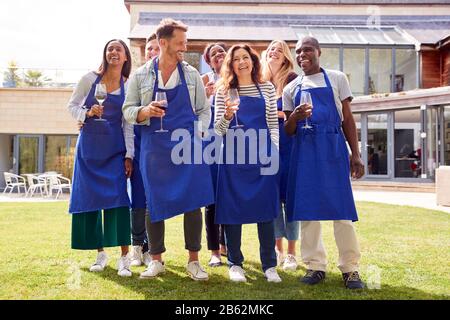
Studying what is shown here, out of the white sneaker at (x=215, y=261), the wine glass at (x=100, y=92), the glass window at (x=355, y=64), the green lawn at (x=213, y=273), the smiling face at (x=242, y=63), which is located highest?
the glass window at (x=355, y=64)

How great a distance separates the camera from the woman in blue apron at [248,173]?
3654mm

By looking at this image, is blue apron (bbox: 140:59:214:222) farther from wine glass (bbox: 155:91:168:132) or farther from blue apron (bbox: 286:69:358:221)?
blue apron (bbox: 286:69:358:221)

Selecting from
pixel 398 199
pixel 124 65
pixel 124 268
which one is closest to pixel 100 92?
pixel 124 65

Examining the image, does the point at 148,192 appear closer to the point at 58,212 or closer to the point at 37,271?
the point at 37,271

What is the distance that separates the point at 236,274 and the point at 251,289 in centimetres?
29

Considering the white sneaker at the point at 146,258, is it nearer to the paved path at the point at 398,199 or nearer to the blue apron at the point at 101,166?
the blue apron at the point at 101,166

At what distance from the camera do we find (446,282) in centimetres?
371

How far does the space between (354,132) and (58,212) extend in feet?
26.7

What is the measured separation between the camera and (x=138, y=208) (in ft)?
13.5

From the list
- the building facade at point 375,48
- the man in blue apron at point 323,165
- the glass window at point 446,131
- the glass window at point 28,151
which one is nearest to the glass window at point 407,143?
the building facade at point 375,48

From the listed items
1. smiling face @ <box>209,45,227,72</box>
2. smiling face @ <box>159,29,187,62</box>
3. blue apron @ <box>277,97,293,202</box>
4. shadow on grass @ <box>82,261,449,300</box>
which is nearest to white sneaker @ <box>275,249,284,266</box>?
shadow on grass @ <box>82,261,449,300</box>

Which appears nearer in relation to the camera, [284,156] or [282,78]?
[284,156]

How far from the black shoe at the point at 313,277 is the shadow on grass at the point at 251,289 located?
5 centimetres

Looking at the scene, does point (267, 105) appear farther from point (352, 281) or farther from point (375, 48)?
point (375, 48)
